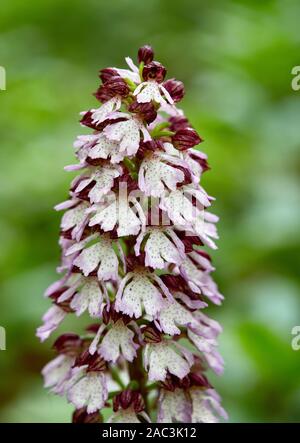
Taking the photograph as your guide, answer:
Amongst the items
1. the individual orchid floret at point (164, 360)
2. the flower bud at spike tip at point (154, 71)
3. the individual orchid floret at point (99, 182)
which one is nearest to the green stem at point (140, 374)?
the individual orchid floret at point (164, 360)

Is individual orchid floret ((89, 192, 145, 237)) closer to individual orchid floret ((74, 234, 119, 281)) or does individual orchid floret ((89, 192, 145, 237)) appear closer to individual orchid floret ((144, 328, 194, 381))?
individual orchid floret ((74, 234, 119, 281))

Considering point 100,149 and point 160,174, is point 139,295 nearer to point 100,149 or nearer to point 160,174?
point 160,174

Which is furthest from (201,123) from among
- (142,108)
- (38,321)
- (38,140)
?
(142,108)

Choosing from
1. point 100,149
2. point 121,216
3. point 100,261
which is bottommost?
point 100,261

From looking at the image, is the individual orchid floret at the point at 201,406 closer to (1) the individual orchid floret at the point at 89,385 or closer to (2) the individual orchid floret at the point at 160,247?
(1) the individual orchid floret at the point at 89,385

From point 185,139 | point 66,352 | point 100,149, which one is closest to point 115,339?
point 66,352

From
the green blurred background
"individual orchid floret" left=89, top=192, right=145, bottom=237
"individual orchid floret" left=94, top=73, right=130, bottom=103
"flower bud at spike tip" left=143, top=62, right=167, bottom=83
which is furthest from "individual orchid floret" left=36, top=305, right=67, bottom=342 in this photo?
the green blurred background

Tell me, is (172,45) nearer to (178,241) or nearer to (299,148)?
(299,148)
